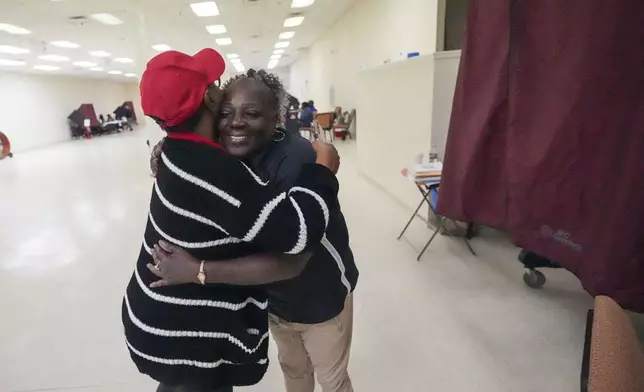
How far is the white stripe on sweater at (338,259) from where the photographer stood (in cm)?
105

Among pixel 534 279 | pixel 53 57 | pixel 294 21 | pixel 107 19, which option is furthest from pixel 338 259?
pixel 53 57

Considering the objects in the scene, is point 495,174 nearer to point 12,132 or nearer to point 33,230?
point 33,230

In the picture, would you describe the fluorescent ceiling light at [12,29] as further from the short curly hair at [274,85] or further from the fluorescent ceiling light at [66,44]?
the short curly hair at [274,85]

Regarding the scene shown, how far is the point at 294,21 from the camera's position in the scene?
10203 mm

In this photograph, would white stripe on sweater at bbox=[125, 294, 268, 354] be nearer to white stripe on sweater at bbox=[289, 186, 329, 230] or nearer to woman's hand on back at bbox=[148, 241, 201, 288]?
woman's hand on back at bbox=[148, 241, 201, 288]

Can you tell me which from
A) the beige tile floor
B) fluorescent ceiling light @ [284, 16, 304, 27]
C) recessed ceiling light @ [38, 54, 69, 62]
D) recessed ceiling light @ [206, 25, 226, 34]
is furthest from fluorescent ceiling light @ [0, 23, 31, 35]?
fluorescent ceiling light @ [284, 16, 304, 27]

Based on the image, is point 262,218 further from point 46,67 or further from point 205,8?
point 46,67

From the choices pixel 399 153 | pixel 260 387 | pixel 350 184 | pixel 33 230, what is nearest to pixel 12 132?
pixel 33 230

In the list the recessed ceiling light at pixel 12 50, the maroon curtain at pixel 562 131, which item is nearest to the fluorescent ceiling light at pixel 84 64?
the recessed ceiling light at pixel 12 50

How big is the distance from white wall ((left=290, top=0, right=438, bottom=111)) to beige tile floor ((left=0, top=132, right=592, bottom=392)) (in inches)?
89.8

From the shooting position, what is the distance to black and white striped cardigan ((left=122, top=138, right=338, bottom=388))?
0.76 m

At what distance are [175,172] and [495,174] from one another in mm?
2162

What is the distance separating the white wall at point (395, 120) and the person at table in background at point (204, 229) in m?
3.19

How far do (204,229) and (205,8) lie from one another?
26.2 feet
